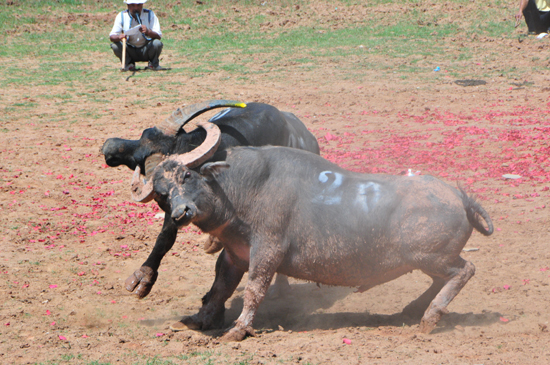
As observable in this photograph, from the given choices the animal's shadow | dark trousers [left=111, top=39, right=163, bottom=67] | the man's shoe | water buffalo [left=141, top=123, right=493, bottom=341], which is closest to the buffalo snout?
water buffalo [left=141, top=123, right=493, bottom=341]

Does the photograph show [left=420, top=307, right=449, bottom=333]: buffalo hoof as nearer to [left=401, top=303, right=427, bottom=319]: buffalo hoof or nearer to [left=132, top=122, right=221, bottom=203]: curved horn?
[left=401, top=303, right=427, bottom=319]: buffalo hoof

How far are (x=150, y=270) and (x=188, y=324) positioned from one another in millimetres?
558

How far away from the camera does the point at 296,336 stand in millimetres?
5059

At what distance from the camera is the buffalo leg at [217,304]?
5383 millimetres

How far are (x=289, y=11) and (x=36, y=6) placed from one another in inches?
320

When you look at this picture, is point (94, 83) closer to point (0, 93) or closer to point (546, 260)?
point (0, 93)

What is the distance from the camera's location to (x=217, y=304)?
5.41 metres

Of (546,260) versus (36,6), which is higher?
(36,6)

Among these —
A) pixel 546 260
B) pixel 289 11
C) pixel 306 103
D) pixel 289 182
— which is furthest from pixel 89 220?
pixel 289 11

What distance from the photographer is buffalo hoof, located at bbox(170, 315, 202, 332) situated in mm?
5348

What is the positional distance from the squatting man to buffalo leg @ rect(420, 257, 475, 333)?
10871mm

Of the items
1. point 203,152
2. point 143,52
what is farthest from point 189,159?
→ point 143,52

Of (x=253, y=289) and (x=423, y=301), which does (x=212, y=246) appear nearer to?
(x=253, y=289)

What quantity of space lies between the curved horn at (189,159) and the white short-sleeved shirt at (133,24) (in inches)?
388
